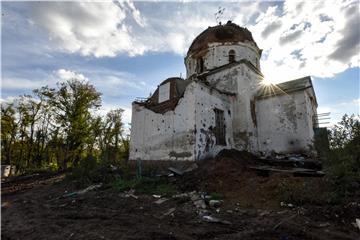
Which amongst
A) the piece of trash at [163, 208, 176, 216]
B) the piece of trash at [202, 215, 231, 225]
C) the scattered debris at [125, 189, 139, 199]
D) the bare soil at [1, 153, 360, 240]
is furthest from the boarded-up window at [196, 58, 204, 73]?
the piece of trash at [202, 215, 231, 225]

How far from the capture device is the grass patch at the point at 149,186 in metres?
9.10

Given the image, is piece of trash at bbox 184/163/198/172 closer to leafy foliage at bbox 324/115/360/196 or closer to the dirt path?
the dirt path

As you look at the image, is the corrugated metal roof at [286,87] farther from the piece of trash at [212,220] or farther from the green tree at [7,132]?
the green tree at [7,132]

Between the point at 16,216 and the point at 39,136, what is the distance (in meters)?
23.6

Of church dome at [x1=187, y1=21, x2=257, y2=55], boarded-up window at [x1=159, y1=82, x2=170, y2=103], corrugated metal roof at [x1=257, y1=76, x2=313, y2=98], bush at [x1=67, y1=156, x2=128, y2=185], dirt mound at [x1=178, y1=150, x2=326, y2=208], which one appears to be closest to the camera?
dirt mound at [x1=178, y1=150, x2=326, y2=208]

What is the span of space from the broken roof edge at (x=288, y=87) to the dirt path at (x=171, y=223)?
11531 millimetres

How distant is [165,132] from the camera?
14.2 meters

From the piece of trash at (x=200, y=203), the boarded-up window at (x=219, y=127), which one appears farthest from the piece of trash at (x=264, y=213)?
the boarded-up window at (x=219, y=127)

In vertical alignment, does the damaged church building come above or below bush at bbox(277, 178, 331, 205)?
above

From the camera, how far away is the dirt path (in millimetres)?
4605

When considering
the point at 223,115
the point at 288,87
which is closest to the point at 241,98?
the point at 223,115

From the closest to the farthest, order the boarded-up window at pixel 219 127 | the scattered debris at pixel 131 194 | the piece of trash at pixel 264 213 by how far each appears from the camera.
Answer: the piece of trash at pixel 264 213 → the scattered debris at pixel 131 194 → the boarded-up window at pixel 219 127

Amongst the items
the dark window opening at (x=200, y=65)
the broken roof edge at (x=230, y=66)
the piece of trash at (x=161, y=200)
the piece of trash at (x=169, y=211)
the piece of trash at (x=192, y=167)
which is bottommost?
the piece of trash at (x=169, y=211)

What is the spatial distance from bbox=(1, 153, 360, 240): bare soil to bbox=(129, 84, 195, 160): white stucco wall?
13.1 ft
